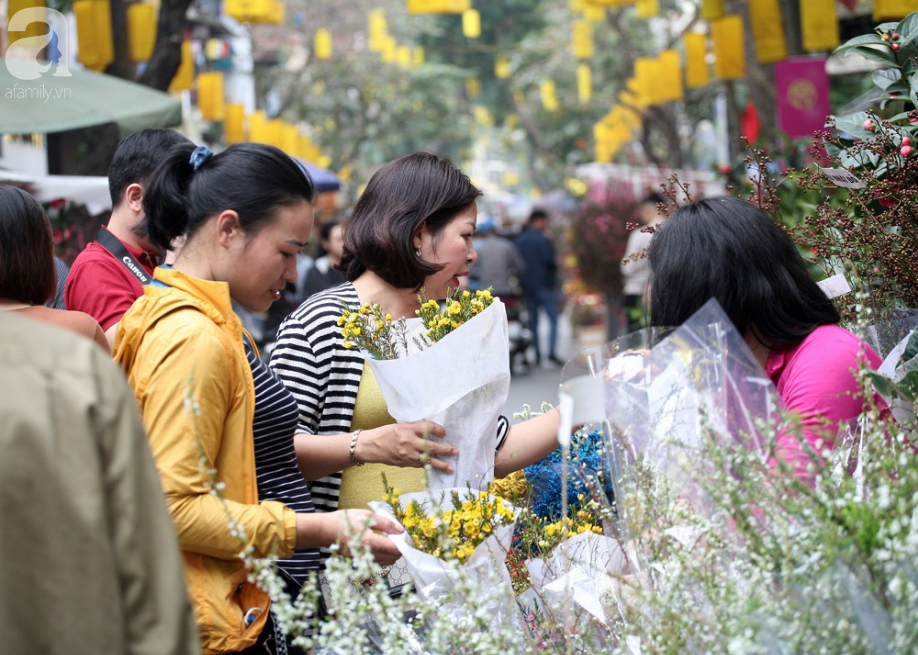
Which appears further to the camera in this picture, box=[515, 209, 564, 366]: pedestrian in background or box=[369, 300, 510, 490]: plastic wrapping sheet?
box=[515, 209, 564, 366]: pedestrian in background

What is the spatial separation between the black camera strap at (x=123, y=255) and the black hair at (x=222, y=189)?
1.40 metres

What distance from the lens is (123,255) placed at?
3660 millimetres

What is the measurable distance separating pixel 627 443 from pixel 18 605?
1.04 meters

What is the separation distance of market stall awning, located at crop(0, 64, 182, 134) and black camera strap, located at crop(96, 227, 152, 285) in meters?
2.77

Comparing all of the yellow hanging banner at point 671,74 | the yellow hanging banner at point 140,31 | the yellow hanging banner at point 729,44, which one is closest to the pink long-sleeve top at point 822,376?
the yellow hanging banner at point 140,31

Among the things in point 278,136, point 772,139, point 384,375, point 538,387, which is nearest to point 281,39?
point 278,136

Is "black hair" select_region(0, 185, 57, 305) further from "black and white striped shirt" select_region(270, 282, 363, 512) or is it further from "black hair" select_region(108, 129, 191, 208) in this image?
"black and white striped shirt" select_region(270, 282, 363, 512)

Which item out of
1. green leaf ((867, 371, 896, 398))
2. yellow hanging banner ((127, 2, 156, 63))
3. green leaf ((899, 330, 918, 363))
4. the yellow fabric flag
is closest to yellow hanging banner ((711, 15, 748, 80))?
the yellow fabric flag

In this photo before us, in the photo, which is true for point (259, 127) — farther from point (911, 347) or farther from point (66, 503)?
point (66, 503)

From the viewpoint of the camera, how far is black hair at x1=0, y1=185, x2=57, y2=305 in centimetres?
282

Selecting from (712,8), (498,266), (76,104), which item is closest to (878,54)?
(76,104)

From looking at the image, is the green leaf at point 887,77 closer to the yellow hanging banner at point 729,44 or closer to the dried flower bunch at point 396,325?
the dried flower bunch at point 396,325

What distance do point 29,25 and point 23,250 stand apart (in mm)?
5373

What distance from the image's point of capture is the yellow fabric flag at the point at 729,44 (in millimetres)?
10703
